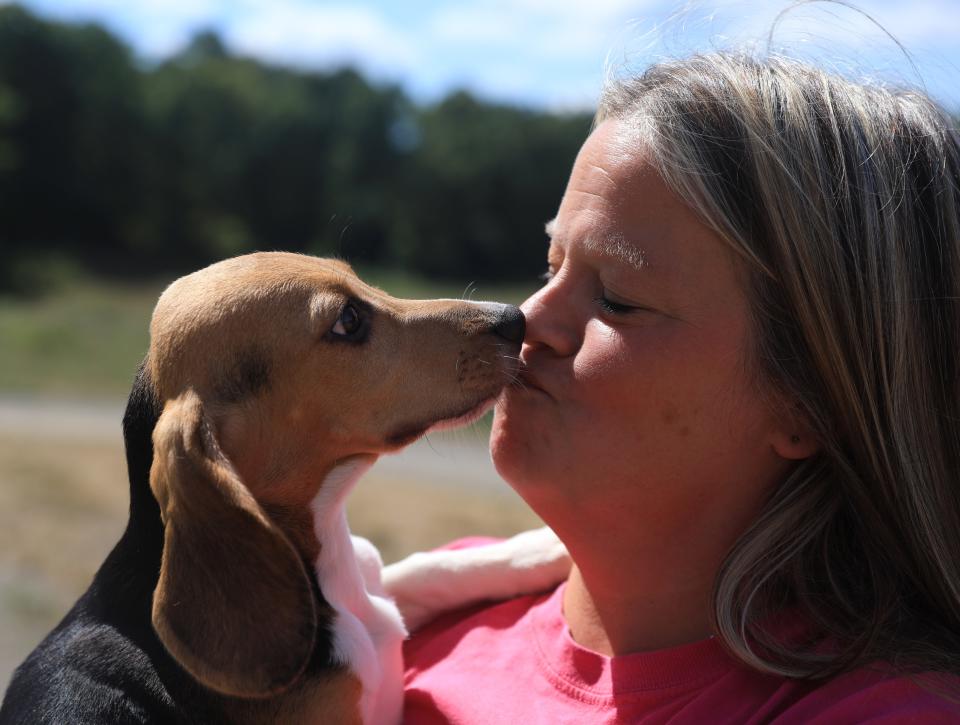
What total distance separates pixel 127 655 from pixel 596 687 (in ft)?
3.78

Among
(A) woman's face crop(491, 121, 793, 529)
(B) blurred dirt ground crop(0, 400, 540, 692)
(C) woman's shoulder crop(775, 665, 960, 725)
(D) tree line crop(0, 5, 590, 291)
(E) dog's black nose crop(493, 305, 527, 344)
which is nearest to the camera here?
(C) woman's shoulder crop(775, 665, 960, 725)

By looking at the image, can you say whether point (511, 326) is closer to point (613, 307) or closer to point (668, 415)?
point (613, 307)

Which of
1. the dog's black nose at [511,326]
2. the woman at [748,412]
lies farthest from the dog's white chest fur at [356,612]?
the dog's black nose at [511,326]

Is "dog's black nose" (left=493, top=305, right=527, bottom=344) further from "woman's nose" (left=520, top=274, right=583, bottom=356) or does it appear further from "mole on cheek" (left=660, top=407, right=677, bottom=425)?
"mole on cheek" (left=660, top=407, right=677, bottom=425)

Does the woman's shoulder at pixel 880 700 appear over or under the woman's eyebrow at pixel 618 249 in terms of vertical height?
under

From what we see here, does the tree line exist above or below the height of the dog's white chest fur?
below

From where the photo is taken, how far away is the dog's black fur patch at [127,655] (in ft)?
8.02

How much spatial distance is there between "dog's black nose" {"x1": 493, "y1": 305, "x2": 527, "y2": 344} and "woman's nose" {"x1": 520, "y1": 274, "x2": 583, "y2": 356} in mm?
138

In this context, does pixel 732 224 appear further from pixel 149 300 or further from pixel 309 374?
pixel 149 300

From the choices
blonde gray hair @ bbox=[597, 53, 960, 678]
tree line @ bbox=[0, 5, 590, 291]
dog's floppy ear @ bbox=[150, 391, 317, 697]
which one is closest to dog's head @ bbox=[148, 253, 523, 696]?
dog's floppy ear @ bbox=[150, 391, 317, 697]

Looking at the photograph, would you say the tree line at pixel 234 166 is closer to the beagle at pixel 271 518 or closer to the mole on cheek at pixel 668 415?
the beagle at pixel 271 518

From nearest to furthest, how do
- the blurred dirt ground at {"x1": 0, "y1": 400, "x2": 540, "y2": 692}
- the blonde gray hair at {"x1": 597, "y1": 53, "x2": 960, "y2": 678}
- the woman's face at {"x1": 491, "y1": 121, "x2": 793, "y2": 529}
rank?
the blonde gray hair at {"x1": 597, "y1": 53, "x2": 960, "y2": 678} → the woman's face at {"x1": 491, "y1": 121, "x2": 793, "y2": 529} → the blurred dirt ground at {"x1": 0, "y1": 400, "x2": 540, "y2": 692}

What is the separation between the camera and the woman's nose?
98.1 inches

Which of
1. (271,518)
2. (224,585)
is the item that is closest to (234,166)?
(271,518)
